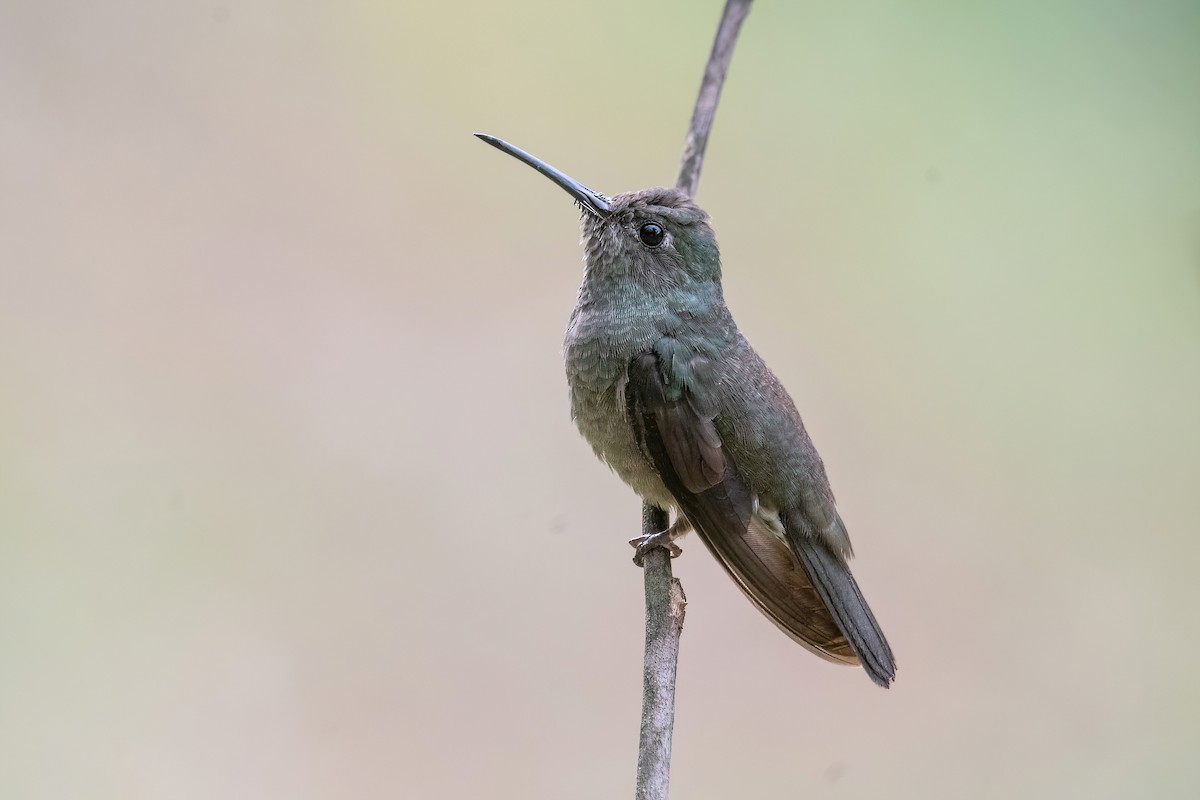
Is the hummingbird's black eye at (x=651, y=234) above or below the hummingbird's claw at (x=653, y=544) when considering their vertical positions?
above

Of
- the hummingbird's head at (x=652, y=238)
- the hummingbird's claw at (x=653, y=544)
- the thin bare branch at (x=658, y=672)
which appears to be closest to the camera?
the thin bare branch at (x=658, y=672)

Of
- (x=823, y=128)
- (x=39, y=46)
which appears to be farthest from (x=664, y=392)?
(x=39, y=46)

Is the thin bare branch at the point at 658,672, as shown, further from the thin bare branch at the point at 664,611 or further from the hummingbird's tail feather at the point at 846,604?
the hummingbird's tail feather at the point at 846,604

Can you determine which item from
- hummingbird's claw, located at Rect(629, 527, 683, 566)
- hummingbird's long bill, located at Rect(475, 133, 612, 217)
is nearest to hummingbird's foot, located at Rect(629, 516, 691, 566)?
hummingbird's claw, located at Rect(629, 527, 683, 566)

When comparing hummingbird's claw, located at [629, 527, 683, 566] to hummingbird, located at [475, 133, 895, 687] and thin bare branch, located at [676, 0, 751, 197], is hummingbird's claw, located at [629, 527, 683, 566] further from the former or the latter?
thin bare branch, located at [676, 0, 751, 197]

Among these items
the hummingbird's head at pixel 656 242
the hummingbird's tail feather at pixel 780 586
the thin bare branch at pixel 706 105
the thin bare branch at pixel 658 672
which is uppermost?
the thin bare branch at pixel 706 105

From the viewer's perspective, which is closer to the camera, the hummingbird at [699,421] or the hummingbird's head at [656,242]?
the hummingbird at [699,421]

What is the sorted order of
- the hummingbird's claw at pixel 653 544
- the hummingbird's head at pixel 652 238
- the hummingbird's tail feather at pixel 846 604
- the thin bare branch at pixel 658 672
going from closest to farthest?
the thin bare branch at pixel 658 672 → the hummingbird's tail feather at pixel 846 604 → the hummingbird's claw at pixel 653 544 → the hummingbird's head at pixel 652 238

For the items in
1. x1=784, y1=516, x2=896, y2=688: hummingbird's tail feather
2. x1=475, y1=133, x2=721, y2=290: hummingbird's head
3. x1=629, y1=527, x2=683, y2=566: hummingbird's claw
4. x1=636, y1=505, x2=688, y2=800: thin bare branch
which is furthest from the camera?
x1=475, y1=133, x2=721, y2=290: hummingbird's head

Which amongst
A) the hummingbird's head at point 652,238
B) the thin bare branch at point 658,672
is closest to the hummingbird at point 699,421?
the hummingbird's head at point 652,238
